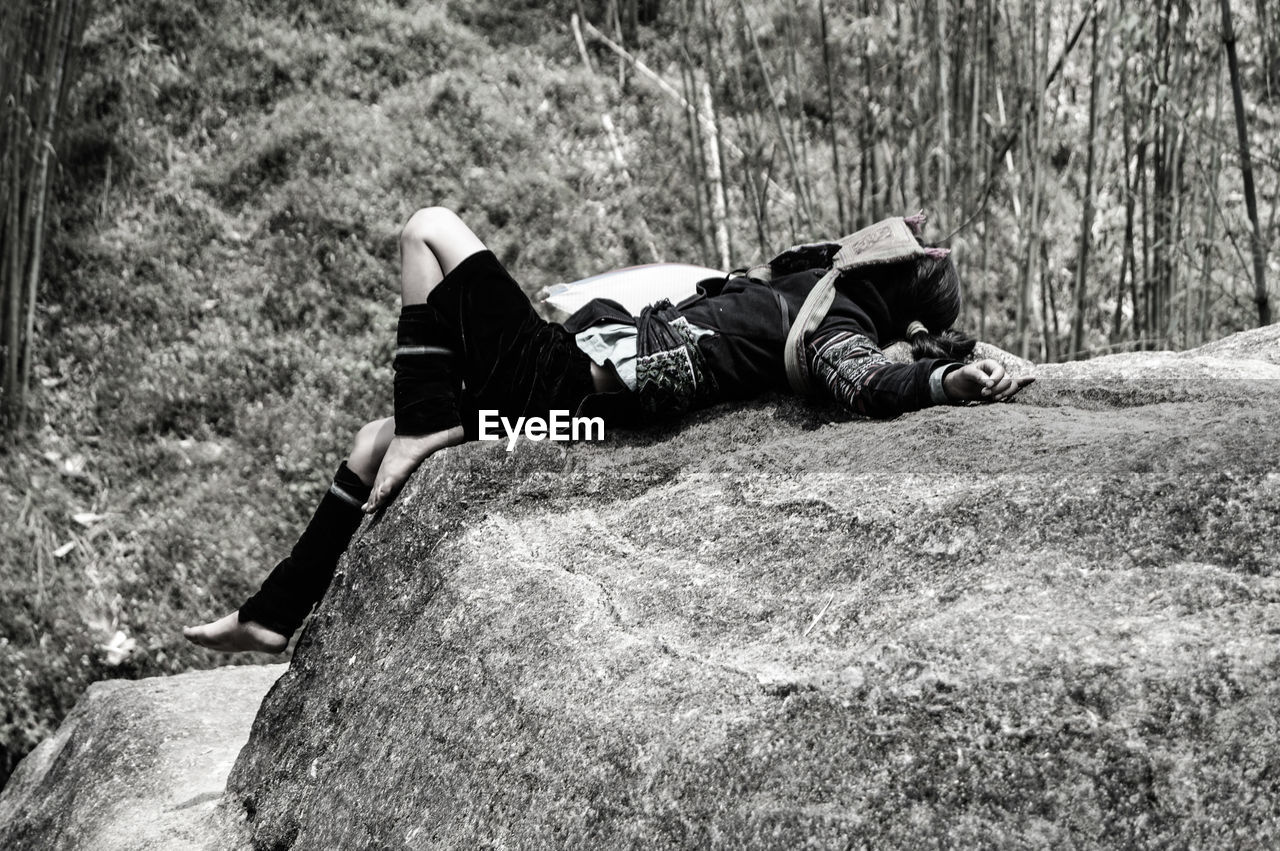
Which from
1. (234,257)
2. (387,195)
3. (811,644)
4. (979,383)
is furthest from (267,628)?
(387,195)

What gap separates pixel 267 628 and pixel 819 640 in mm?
1261

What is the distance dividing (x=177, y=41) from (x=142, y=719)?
12.4ft

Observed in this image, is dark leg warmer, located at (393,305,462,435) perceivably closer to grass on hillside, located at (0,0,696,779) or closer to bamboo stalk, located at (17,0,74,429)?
grass on hillside, located at (0,0,696,779)

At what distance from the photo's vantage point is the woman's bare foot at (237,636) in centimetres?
230

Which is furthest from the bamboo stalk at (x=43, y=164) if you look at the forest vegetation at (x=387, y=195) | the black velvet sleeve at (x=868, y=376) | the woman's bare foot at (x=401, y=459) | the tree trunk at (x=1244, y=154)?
the tree trunk at (x=1244, y=154)

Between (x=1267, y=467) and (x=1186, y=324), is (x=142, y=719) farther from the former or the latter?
(x=1186, y=324)

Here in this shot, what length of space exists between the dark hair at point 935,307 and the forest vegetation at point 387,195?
40.5 inches

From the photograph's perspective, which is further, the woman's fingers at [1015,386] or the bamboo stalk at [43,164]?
the bamboo stalk at [43,164]

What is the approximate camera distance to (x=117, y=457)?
4.26m

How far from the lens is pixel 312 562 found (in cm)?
232

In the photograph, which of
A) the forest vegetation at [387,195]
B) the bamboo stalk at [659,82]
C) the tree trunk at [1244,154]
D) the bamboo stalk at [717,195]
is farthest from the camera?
the bamboo stalk at [659,82]

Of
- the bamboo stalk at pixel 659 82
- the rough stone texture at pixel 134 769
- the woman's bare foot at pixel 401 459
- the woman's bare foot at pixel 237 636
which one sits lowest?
the rough stone texture at pixel 134 769

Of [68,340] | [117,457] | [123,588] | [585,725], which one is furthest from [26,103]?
[585,725]

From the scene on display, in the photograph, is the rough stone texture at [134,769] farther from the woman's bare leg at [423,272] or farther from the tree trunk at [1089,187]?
the tree trunk at [1089,187]
